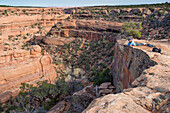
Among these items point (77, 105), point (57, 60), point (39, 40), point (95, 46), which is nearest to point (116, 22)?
point (95, 46)

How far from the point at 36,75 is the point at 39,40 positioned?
62.6 feet

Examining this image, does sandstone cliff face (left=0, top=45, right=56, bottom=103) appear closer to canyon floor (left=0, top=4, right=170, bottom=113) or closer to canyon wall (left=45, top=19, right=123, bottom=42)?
canyon floor (left=0, top=4, right=170, bottom=113)

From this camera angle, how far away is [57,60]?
2923cm

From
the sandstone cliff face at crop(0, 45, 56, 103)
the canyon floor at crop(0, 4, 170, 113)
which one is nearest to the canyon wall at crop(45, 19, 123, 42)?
the canyon floor at crop(0, 4, 170, 113)

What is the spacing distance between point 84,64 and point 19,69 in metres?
13.8

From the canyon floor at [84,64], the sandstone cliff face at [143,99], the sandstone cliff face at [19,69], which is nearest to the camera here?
the sandstone cliff face at [143,99]

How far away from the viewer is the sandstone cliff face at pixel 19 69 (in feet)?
53.0

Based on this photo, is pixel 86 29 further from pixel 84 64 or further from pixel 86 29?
pixel 84 64

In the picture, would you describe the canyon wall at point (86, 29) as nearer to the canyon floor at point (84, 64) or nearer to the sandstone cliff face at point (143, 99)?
the canyon floor at point (84, 64)


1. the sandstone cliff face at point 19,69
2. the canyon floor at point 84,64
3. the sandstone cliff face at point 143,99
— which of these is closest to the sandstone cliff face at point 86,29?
the canyon floor at point 84,64

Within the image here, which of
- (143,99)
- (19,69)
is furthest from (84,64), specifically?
(143,99)

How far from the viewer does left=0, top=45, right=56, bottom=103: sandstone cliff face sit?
1616 centimetres

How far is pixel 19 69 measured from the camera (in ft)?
56.4

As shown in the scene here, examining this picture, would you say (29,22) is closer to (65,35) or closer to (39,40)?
(39,40)
